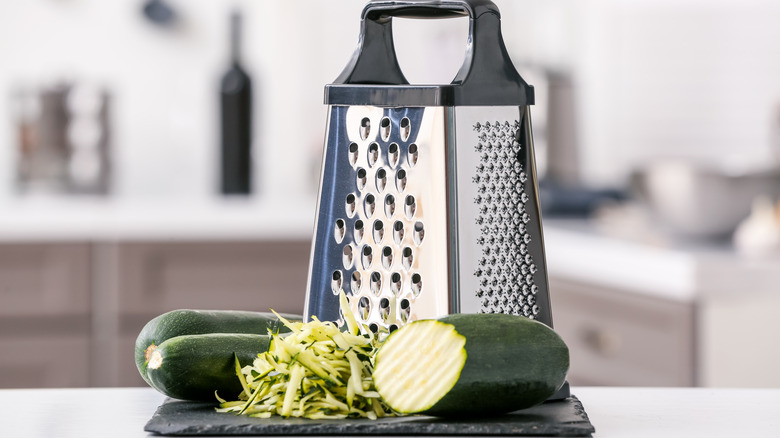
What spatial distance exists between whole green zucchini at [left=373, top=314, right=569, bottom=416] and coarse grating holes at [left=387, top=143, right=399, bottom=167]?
176mm

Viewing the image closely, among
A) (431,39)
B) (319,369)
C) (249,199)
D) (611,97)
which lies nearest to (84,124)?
(249,199)

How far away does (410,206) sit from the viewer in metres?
0.82

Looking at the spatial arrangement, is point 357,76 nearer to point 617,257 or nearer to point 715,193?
point 617,257

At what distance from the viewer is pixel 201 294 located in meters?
2.52

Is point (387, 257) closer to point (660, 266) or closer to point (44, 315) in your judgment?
point (660, 266)

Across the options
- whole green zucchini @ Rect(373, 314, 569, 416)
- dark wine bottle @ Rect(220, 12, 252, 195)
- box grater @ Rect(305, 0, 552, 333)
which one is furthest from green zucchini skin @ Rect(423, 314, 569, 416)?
dark wine bottle @ Rect(220, 12, 252, 195)

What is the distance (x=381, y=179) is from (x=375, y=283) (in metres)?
0.08

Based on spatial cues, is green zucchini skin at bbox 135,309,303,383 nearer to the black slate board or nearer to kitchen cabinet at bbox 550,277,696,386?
the black slate board

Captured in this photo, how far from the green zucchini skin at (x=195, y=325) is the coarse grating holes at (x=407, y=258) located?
11 cm

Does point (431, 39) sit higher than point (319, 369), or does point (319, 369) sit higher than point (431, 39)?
point (431, 39)

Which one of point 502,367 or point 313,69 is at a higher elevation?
point 313,69

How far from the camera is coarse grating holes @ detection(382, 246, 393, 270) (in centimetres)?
83

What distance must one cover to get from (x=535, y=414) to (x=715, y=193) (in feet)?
5.04

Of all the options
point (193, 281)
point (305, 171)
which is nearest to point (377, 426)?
point (193, 281)
